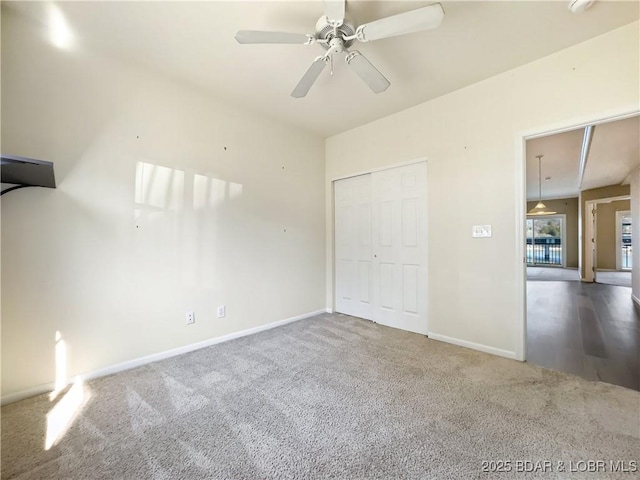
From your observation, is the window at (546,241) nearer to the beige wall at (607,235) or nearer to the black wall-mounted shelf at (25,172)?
the beige wall at (607,235)

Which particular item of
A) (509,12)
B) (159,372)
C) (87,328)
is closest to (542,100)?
(509,12)

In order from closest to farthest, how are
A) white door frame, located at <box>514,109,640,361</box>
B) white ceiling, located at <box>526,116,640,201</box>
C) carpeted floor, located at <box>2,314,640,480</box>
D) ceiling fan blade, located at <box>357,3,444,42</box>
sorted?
carpeted floor, located at <box>2,314,640,480</box> < ceiling fan blade, located at <box>357,3,444,42</box> < white door frame, located at <box>514,109,640,361</box> < white ceiling, located at <box>526,116,640,201</box>

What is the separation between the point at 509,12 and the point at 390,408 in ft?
9.32

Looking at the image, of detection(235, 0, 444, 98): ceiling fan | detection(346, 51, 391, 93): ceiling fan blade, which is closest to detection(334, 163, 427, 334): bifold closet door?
detection(346, 51, 391, 93): ceiling fan blade

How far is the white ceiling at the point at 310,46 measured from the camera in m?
1.89

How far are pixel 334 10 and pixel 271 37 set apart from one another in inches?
16.0

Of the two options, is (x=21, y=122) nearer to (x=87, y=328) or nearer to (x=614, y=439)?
(x=87, y=328)

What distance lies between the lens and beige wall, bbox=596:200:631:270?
8797 mm

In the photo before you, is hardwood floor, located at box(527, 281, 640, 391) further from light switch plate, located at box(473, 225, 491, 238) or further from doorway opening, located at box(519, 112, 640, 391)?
light switch plate, located at box(473, 225, 491, 238)

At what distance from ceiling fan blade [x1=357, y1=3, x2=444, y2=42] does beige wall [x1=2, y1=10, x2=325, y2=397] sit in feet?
6.51

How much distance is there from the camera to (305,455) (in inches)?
57.4

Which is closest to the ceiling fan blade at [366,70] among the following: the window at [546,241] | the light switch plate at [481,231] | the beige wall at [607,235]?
the light switch plate at [481,231]

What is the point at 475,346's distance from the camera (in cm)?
281

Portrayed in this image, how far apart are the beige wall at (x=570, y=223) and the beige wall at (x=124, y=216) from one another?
11.3 metres
